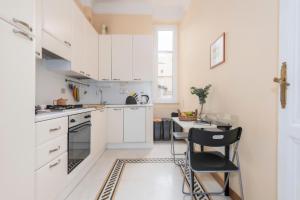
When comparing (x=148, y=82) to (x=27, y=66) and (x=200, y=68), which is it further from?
(x=27, y=66)

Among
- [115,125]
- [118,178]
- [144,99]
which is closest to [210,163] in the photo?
[118,178]

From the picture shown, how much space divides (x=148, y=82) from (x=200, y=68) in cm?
152

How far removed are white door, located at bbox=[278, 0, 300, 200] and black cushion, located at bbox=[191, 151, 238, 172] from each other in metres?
0.45

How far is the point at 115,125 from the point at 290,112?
123 inches

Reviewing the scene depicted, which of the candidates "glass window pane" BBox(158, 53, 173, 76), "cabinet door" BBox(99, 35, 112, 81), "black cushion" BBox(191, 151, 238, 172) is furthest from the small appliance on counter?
"black cushion" BBox(191, 151, 238, 172)

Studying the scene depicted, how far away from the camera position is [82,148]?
242cm

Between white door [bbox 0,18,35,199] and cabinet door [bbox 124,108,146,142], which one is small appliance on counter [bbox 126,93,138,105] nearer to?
cabinet door [bbox 124,108,146,142]

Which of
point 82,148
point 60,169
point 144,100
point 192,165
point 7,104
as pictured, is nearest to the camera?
point 7,104

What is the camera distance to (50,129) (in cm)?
162

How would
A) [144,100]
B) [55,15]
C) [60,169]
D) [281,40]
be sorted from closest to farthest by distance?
[281,40] → [60,169] → [55,15] → [144,100]

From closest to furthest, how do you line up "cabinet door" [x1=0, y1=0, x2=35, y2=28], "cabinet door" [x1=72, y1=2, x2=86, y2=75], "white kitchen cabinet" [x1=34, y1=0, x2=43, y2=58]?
"cabinet door" [x1=0, y1=0, x2=35, y2=28] → "white kitchen cabinet" [x1=34, y1=0, x2=43, y2=58] → "cabinet door" [x1=72, y1=2, x2=86, y2=75]

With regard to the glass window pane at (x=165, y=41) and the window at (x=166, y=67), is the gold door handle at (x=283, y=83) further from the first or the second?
the glass window pane at (x=165, y=41)

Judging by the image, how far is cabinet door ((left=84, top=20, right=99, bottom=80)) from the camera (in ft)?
11.1

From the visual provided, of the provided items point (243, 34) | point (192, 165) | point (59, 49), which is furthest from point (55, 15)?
point (192, 165)
